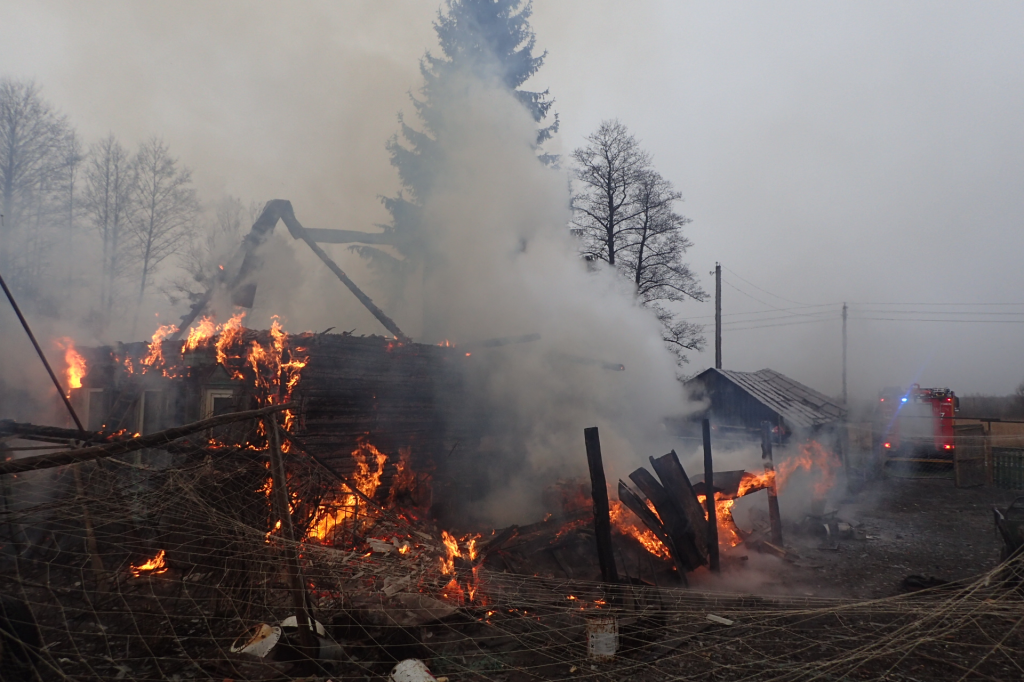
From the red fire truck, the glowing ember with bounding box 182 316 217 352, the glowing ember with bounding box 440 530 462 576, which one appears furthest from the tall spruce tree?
the red fire truck

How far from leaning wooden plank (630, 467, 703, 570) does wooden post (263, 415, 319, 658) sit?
499cm

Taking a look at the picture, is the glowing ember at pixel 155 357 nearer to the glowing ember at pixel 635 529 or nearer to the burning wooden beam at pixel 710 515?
the glowing ember at pixel 635 529

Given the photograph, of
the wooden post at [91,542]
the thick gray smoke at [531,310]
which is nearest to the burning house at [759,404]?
the thick gray smoke at [531,310]

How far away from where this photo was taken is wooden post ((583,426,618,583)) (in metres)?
6.99

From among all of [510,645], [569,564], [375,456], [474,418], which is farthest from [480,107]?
[510,645]

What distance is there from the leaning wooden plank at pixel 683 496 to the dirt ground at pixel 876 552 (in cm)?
54

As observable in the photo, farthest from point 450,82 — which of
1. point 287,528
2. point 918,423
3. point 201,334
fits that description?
point 918,423

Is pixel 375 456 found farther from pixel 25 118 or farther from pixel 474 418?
pixel 25 118

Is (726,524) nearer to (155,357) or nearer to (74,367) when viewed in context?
(155,357)

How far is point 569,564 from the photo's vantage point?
26.5 feet

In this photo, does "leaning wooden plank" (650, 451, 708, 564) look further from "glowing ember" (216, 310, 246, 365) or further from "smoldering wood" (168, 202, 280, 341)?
"smoldering wood" (168, 202, 280, 341)

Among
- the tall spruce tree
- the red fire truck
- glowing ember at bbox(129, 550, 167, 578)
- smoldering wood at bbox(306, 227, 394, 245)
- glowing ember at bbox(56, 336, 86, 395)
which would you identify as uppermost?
the tall spruce tree

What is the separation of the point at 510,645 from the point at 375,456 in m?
5.61

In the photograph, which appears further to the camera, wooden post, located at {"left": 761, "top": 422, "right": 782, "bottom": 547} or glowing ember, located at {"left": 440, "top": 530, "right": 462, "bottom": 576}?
wooden post, located at {"left": 761, "top": 422, "right": 782, "bottom": 547}
